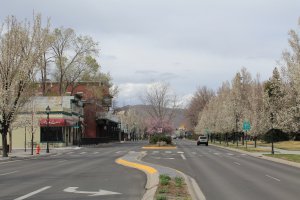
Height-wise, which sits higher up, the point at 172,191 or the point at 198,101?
the point at 198,101

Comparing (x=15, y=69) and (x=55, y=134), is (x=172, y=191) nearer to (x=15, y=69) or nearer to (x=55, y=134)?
(x=15, y=69)

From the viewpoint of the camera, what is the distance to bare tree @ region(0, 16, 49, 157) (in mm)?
38188

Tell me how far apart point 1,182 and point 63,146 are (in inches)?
1997

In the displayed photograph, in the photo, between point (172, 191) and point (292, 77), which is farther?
point (292, 77)

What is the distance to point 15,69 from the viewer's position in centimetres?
3891

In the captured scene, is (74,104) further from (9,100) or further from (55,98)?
(9,100)

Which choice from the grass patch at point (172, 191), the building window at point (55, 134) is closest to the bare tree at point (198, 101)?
the building window at point (55, 134)

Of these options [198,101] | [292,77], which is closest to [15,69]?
[292,77]

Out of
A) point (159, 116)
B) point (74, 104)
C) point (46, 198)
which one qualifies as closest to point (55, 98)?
point (74, 104)

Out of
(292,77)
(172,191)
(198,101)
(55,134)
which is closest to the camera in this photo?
(172,191)

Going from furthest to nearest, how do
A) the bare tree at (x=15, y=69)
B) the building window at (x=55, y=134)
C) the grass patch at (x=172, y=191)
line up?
the building window at (x=55, y=134) → the bare tree at (x=15, y=69) → the grass patch at (x=172, y=191)

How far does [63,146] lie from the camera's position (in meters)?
68.4

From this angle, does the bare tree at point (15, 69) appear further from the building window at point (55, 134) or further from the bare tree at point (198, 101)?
the bare tree at point (198, 101)

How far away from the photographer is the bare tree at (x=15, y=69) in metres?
38.2
